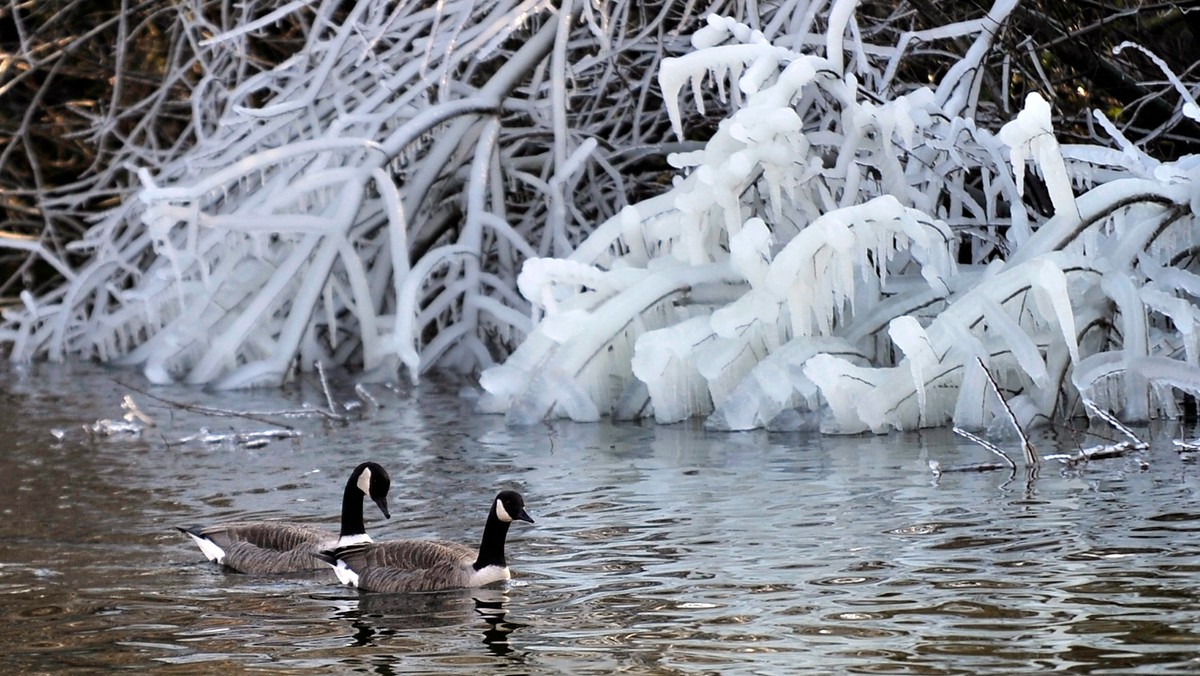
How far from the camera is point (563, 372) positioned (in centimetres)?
1376

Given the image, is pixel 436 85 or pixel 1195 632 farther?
pixel 436 85

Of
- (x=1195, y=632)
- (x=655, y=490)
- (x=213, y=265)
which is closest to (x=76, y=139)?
(x=213, y=265)

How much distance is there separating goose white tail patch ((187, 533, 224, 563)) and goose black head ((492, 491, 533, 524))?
143cm

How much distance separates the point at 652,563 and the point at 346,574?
4.11 ft

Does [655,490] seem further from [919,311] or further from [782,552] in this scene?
[919,311]

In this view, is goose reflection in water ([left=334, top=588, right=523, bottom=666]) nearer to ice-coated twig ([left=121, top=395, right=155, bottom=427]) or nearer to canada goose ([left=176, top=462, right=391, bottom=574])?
canada goose ([left=176, top=462, right=391, bottom=574])

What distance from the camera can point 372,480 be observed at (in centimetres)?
905

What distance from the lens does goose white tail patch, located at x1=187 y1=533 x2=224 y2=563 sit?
8.91 m

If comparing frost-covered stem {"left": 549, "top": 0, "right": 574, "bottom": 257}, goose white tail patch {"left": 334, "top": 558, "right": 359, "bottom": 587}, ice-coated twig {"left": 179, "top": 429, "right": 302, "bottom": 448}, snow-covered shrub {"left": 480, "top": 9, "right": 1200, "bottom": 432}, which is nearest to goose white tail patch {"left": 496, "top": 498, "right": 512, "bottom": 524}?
goose white tail patch {"left": 334, "top": 558, "right": 359, "bottom": 587}

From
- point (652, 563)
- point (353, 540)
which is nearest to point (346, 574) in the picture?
point (353, 540)

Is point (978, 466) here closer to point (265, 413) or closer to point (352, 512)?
point (352, 512)

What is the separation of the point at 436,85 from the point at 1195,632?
42.1ft

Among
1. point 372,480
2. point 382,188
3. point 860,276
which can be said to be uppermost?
point 382,188

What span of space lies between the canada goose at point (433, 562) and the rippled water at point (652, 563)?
7 cm
